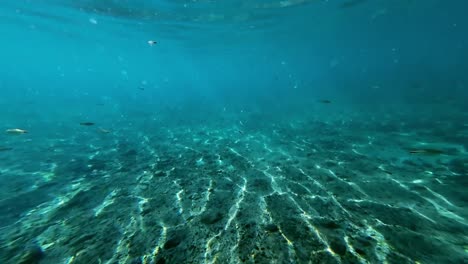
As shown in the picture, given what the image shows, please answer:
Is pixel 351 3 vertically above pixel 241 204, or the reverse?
pixel 351 3

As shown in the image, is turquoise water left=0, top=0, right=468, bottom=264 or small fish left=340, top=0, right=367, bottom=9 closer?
turquoise water left=0, top=0, right=468, bottom=264

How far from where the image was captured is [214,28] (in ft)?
111

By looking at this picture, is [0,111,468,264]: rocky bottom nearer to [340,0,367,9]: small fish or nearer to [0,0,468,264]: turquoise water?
[0,0,468,264]: turquoise water

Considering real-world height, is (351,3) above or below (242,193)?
above

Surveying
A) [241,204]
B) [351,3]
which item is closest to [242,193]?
[241,204]

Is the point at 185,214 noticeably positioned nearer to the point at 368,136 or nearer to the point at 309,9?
the point at 368,136

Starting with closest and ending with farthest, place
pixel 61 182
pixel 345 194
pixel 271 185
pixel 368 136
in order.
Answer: pixel 345 194, pixel 271 185, pixel 61 182, pixel 368 136

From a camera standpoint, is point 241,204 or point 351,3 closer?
point 241,204

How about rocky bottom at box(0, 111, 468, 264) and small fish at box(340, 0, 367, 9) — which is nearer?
rocky bottom at box(0, 111, 468, 264)

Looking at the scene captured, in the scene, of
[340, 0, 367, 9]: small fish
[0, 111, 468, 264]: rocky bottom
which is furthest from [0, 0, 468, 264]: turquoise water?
[340, 0, 367, 9]: small fish

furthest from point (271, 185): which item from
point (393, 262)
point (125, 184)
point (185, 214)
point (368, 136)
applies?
point (368, 136)

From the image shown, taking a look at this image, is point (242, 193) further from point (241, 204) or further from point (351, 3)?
point (351, 3)

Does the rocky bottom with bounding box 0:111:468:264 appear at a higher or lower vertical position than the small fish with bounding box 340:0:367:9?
lower

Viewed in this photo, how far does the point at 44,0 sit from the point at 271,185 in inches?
1142
